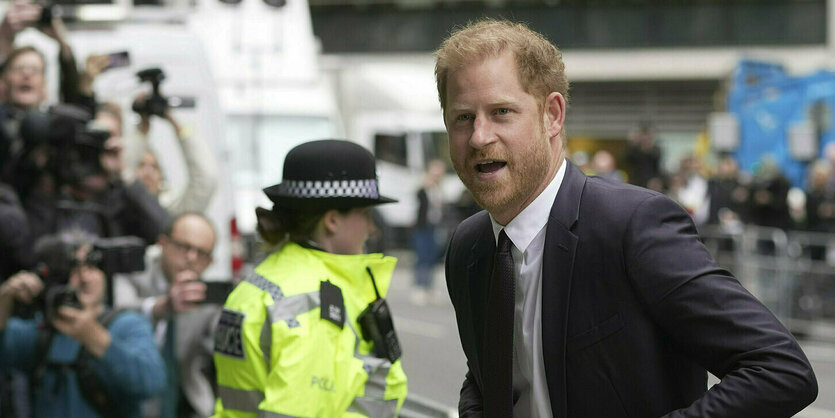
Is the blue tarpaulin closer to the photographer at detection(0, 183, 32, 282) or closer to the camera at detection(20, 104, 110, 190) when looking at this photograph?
the camera at detection(20, 104, 110, 190)

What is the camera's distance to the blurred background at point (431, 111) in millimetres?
8750

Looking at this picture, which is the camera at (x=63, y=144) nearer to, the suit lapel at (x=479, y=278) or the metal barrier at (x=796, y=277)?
the suit lapel at (x=479, y=278)

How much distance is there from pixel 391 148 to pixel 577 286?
20.7m

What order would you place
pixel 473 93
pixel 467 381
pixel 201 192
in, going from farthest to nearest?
pixel 201 192, pixel 467 381, pixel 473 93

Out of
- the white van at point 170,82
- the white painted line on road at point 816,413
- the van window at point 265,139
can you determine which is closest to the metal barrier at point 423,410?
the white van at point 170,82

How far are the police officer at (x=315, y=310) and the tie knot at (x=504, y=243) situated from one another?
0.71 m

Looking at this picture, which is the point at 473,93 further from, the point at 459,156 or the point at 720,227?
the point at 720,227

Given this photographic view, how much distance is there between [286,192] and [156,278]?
12.2 ft

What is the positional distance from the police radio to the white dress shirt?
0.77m

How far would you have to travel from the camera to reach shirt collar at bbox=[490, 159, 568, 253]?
2451 mm

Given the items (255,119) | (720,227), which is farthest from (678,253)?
(255,119)

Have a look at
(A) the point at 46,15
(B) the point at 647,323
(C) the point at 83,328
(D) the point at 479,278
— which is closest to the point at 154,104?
(A) the point at 46,15

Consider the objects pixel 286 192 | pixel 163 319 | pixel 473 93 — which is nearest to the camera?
pixel 473 93

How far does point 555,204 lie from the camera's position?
2.41 m
